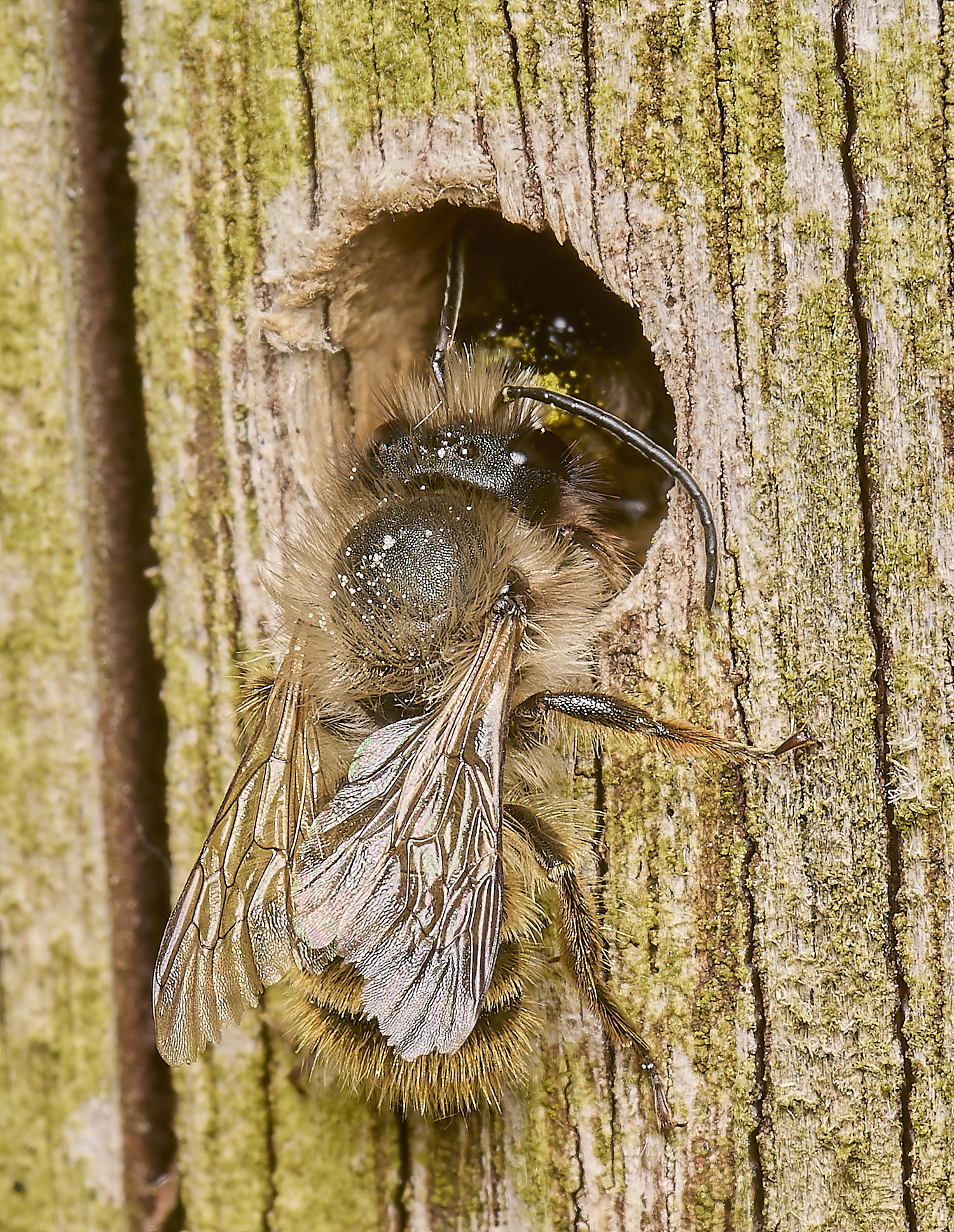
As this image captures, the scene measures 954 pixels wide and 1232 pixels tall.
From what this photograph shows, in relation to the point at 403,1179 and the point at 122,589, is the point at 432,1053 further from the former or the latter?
the point at 122,589

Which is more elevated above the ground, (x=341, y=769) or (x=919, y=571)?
(x=919, y=571)

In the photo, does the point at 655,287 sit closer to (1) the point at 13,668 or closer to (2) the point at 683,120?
(2) the point at 683,120

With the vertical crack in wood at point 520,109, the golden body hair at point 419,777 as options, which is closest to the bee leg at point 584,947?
the golden body hair at point 419,777

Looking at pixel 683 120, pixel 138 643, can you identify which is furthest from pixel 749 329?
pixel 138 643

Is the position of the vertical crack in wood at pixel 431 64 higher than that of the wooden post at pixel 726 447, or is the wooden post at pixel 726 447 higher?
the vertical crack in wood at pixel 431 64

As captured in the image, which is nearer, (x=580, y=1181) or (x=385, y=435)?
(x=580, y=1181)

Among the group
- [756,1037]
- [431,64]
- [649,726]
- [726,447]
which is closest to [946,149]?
[726,447]

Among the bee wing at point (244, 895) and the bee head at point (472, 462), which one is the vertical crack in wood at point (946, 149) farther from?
the bee wing at point (244, 895)
